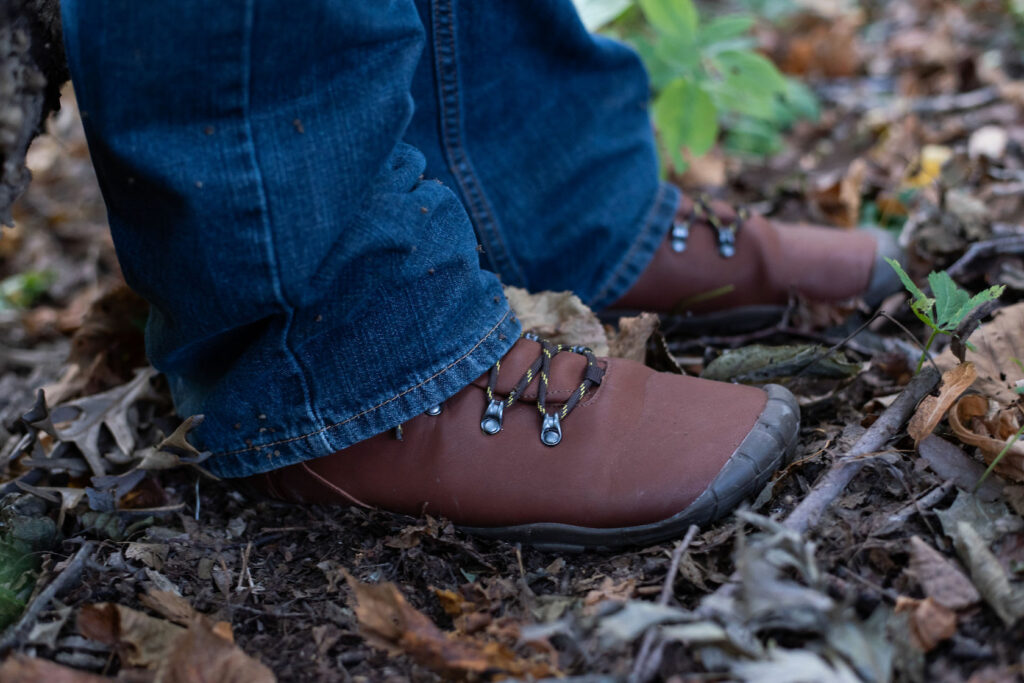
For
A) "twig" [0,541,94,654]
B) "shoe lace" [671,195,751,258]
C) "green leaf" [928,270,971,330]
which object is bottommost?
"twig" [0,541,94,654]

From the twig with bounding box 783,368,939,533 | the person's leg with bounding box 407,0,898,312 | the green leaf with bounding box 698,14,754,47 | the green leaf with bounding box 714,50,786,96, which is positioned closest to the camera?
the twig with bounding box 783,368,939,533

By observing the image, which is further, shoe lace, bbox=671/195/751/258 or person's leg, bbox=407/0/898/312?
shoe lace, bbox=671/195/751/258

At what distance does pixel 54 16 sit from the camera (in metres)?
1.22

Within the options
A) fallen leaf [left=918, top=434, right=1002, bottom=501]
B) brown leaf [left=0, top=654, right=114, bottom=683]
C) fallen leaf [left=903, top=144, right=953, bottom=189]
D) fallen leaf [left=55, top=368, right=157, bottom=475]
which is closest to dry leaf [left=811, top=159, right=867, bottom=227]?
fallen leaf [left=903, top=144, right=953, bottom=189]

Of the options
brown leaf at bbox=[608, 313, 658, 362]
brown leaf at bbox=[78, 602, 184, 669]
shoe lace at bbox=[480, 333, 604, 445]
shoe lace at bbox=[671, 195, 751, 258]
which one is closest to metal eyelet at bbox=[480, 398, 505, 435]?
shoe lace at bbox=[480, 333, 604, 445]

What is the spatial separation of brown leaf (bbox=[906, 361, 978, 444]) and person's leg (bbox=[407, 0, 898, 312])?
0.65 meters

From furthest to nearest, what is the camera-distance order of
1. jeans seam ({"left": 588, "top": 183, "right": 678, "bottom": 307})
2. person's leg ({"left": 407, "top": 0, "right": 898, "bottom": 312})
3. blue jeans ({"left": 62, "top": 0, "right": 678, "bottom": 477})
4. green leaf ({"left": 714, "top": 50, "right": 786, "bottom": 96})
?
green leaf ({"left": 714, "top": 50, "right": 786, "bottom": 96}), jeans seam ({"left": 588, "top": 183, "right": 678, "bottom": 307}), person's leg ({"left": 407, "top": 0, "right": 898, "bottom": 312}), blue jeans ({"left": 62, "top": 0, "right": 678, "bottom": 477})

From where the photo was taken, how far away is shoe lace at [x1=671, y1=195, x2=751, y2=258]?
74.4 inches

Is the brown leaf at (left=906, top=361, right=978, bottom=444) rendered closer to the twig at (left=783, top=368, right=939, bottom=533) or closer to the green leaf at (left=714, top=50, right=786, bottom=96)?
the twig at (left=783, top=368, right=939, bottom=533)

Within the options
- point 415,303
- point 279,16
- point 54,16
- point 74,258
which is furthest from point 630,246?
point 74,258

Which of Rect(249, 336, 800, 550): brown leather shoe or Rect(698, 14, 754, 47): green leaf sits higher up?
Rect(698, 14, 754, 47): green leaf

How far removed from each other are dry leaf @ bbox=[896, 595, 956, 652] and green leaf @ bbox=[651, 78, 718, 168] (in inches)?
57.7

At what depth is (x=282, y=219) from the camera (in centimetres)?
112

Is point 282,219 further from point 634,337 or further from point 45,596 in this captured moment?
point 634,337
